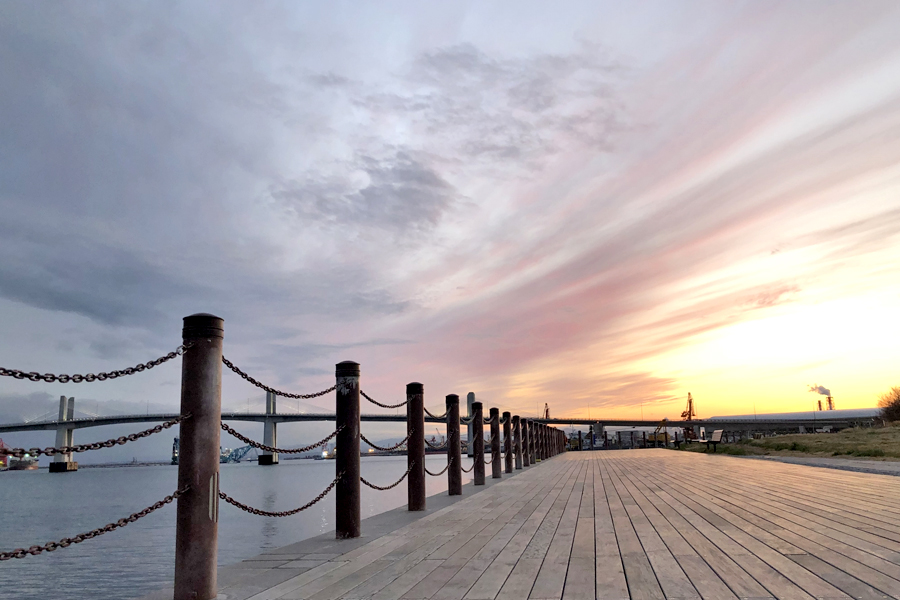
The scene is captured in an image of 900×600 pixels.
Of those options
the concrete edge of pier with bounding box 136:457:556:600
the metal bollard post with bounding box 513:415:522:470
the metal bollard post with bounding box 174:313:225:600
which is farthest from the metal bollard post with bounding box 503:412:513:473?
the metal bollard post with bounding box 174:313:225:600

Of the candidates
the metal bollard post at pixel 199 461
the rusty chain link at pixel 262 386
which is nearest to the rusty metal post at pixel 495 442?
the rusty chain link at pixel 262 386

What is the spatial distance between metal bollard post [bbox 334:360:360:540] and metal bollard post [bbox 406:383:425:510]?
1414mm

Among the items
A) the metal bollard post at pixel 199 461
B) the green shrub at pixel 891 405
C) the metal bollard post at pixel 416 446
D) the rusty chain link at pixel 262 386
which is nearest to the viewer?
the metal bollard post at pixel 199 461

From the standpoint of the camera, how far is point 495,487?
9.40 m

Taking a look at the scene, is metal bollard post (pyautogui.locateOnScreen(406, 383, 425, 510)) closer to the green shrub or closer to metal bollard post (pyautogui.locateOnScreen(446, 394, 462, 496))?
metal bollard post (pyautogui.locateOnScreen(446, 394, 462, 496))

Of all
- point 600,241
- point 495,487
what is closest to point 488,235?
point 600,241

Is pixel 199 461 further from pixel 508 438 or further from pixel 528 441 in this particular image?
pixel 528 441

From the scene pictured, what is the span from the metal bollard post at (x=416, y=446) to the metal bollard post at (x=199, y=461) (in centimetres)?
322

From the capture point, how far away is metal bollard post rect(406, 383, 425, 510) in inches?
251

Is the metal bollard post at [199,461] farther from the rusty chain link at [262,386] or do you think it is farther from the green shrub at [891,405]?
the green shrub at [891,405]

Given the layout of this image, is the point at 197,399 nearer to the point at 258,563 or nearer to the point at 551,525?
the point at 258,563

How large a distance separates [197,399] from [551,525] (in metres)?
3.25

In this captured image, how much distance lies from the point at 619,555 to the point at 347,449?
2.37 m

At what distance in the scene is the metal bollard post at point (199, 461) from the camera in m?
3.07
